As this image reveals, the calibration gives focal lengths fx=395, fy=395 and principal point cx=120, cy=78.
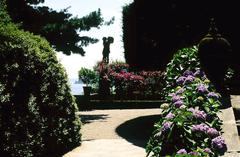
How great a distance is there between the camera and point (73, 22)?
23.5m

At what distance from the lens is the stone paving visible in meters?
6.65

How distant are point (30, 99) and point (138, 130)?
24.6 ft

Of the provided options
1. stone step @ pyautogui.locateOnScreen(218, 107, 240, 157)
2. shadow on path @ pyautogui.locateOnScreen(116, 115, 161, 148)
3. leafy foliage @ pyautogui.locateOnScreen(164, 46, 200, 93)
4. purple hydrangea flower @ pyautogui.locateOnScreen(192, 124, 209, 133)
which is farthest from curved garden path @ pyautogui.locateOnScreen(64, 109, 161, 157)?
purple hydrangea flower @ pyautogui.locateOnScreen(192, 124, 209, 133)

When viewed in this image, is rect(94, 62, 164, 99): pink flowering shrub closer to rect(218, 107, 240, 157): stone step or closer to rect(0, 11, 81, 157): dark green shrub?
rect(0, 11, 81, 157): dark green shrub

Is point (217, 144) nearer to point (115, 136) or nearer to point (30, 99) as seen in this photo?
point (30, 99)

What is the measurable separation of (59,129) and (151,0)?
29.8ft

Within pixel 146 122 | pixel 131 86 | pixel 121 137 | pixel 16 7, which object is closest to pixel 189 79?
pixel 121 137

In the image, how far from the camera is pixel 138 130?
54.2 ft

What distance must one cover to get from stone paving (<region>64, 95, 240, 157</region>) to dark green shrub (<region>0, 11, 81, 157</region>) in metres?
1.00

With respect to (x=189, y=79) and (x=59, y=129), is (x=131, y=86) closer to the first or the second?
(x=59, y=129)

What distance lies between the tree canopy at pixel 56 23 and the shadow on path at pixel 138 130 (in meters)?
6.78

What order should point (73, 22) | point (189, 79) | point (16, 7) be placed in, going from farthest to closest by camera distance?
point (73, 22) < point (16, 7) < point (189, 79)

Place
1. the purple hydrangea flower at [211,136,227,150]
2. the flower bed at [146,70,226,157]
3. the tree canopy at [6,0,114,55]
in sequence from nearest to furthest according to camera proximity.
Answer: the flower bed at [146,70,226,157], the purple hydrangea flower at [211,136,227,150], the tree canopy at [6,0,114,55]

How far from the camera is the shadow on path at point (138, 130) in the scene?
13736mm
